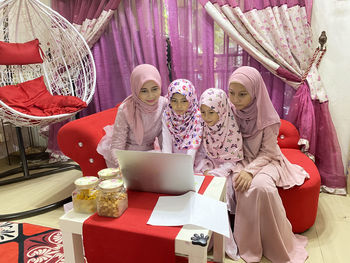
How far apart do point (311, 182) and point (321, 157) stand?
2.39ft

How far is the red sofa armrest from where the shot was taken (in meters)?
1.80

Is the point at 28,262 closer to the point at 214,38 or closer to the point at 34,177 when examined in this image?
the point at 34,177

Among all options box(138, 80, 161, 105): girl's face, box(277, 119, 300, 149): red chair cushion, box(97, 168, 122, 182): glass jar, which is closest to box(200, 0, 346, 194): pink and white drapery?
box(277, 119, 300, 149): red chair cushion

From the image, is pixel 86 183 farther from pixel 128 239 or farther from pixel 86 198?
pixel 128 239

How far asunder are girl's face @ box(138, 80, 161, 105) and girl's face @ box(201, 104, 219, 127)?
1.10 feet

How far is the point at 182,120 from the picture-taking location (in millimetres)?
1704

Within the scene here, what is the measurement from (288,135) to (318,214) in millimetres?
588

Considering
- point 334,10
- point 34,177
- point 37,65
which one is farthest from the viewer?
point 37,65

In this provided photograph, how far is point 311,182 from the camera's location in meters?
1.57

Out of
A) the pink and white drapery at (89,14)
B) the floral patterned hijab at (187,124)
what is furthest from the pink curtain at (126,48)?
the floral patterned hijab at (187,124)

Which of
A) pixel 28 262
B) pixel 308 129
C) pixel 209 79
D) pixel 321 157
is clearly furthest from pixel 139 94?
pixel 321 157

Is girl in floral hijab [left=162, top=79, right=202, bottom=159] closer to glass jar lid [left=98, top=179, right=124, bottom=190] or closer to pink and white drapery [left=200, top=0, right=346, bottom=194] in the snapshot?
glass jar lid [left=98, top=179, right=124, bottom=190]

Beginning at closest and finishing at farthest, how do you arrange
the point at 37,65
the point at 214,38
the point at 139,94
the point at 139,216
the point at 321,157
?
the point at 139,216 < the point at 139,94 < the point at 321,157 < the point at 214,38 < the point at 37,65

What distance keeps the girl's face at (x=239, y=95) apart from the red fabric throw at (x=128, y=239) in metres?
0.85
